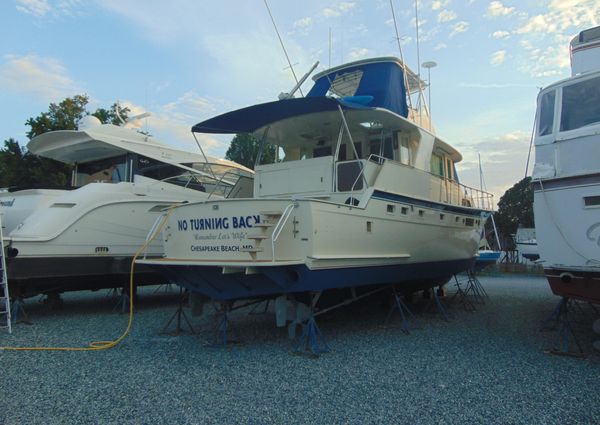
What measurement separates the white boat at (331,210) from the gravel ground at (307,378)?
3.04 ft

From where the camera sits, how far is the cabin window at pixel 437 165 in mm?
9222

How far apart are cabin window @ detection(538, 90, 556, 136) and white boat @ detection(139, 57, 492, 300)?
2.04 meters

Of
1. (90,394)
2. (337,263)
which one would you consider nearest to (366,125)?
(337,263)

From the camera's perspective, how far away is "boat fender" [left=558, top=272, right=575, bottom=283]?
5066 mm

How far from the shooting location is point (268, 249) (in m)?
5.38

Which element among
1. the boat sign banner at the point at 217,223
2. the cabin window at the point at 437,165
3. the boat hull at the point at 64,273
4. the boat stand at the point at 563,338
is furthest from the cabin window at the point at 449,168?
the boat hull at the point at 64,273

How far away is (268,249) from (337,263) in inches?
35.1

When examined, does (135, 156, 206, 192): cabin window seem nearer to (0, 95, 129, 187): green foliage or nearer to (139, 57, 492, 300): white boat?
(139, 57, 492, 300): white boat

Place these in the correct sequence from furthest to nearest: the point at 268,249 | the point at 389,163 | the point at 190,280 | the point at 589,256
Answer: the point at 389,163
the point at 190,280
the point at 268,249
the point at 589,256

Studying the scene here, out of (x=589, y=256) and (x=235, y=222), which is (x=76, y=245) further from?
(x=589, y=256)

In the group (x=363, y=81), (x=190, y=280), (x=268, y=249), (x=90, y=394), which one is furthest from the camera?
(x=363, y=81)

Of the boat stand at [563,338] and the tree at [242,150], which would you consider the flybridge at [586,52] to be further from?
the tree at [242,150]

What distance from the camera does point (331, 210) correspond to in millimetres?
5391

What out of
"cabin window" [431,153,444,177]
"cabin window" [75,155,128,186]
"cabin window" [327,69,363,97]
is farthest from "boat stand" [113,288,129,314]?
"cabin window" [431,153,444,177]
